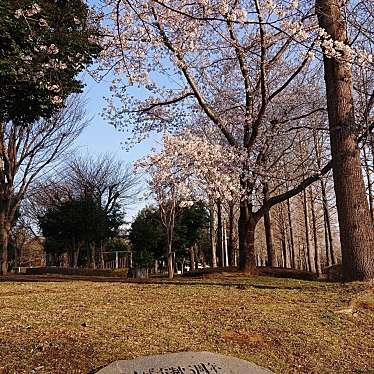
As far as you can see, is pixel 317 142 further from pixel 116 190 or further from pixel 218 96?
pixel 116 190

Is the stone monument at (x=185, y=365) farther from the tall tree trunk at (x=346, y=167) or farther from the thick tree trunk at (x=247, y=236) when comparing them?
the thick tree trunk at (x=247, y=236)

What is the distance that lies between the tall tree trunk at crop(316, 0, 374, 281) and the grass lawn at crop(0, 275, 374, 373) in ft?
2.81

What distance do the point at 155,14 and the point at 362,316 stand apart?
5621 mm

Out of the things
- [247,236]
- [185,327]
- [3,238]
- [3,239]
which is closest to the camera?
[185,327]

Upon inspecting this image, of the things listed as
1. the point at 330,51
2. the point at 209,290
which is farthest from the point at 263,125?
the point at 209,290

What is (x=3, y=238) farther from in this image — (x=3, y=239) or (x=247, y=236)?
(x=247, y=236)

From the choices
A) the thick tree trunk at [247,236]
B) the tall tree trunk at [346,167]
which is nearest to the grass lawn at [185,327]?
the tall tree trunk at [346,167]

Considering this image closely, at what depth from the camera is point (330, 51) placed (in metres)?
7.80

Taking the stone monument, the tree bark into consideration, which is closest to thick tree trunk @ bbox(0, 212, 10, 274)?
the tree bark

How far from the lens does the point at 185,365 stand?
369 centimetres

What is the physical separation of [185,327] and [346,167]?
4485 mm

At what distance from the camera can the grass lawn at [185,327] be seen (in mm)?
4000

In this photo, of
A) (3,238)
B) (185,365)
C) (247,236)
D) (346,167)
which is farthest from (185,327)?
(3,238)

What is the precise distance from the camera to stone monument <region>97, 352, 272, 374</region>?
3.57m
